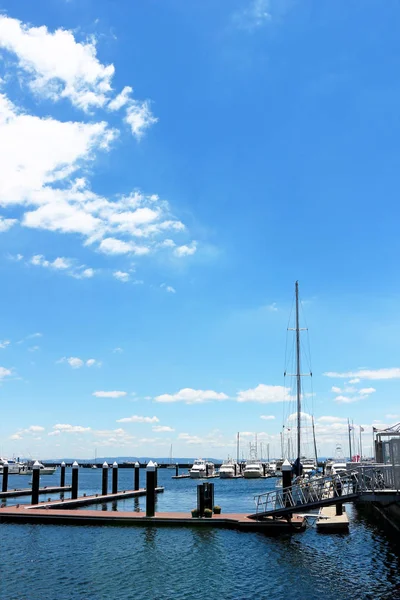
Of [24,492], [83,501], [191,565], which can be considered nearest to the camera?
[191,565]

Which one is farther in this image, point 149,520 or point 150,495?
point 150,495

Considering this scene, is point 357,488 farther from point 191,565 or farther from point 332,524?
point 191,565

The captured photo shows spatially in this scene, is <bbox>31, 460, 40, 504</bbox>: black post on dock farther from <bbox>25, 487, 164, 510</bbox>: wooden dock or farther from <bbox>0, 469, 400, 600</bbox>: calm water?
<bbox>0, 469, 400, 600</bbox>: calm water

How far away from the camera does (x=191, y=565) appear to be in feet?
89.1

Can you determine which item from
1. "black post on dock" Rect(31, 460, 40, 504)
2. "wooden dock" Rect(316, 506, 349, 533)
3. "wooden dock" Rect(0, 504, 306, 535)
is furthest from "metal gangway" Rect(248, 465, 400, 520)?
"black post on dock" Rect(31, 460, 40, 504)

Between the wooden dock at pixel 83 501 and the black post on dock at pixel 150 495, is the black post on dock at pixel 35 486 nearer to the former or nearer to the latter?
the wooden dock at pixel 83 501

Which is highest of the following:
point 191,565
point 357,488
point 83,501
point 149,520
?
point 357,488

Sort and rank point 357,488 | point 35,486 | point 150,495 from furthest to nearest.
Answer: point 35,486
point 150,495
point 357,488

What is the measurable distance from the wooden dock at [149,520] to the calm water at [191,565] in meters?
0.91

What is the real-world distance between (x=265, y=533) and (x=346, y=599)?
480 inches

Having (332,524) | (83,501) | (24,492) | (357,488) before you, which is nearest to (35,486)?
(83,501)

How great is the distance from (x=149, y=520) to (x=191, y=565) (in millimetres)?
10200

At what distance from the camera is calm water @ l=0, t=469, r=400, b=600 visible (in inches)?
896

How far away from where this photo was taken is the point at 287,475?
123 ft
